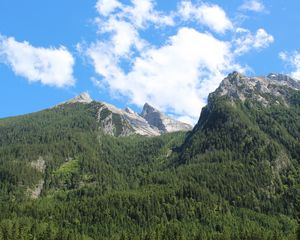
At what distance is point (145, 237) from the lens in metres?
Result: 195

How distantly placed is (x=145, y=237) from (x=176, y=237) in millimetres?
12588

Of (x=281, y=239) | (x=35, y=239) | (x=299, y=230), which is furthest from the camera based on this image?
(x=35, y=239)

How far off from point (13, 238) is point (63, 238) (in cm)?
2168

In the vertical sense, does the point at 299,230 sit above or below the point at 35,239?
above

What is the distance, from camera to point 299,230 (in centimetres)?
12800

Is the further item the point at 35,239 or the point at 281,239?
the point at 35,239

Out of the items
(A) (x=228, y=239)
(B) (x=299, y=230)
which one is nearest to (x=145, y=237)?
(A) (x=228, y=239)

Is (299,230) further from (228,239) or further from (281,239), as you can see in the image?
(228,239)

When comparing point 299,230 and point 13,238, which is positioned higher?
point 299,230

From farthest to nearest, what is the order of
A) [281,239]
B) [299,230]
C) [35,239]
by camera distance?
[35,239] < [281,239] < [299,230]

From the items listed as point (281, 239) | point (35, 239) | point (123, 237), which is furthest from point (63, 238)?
point (281, 239)

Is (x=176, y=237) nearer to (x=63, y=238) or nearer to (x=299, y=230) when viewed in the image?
(x=63, y=238)

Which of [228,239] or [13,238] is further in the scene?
[228,239]

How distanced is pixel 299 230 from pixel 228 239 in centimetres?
7217
